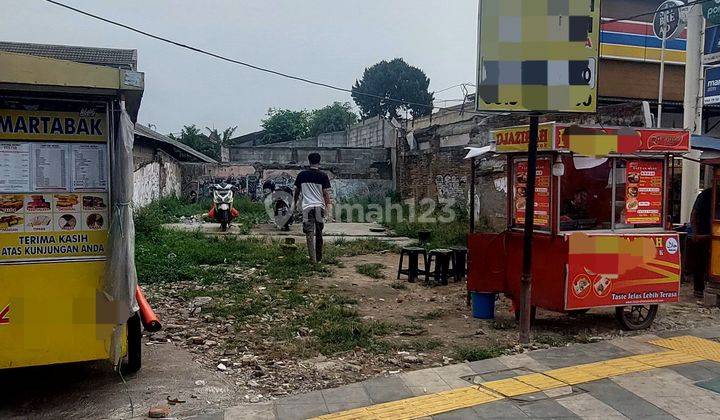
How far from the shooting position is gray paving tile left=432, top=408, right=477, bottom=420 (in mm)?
4309

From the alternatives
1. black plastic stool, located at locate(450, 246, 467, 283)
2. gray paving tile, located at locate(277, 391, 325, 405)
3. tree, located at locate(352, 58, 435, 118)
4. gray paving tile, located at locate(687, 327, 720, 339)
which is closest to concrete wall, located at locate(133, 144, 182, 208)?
black plastic stool, located at locate(450, 246, 467, 283)

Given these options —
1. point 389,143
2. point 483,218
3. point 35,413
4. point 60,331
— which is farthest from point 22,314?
point 389,143

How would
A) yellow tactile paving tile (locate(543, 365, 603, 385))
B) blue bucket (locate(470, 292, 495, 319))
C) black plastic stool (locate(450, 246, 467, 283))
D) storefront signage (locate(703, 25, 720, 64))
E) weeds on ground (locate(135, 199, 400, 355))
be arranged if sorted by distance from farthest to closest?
storefront signage (locate(703, 25, 720, 64)), black plastic stool (locate(450, 246, 467, 283)), blue bucket (locate(470, 292, 495, 319)), weeds on ground (locate(135, 199, 400, 355)), yellow tactile paving tile (locate(543, 365, 603, 385))

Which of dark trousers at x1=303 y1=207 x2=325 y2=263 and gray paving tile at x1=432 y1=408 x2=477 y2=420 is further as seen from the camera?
dark trousers at x1=303 y1=207 x2=325 y2=263

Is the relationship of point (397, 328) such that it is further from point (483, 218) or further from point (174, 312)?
point (483, 218)

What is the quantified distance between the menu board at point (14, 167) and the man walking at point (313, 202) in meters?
6.20

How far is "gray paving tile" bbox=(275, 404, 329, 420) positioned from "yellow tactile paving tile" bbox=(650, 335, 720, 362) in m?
3.89

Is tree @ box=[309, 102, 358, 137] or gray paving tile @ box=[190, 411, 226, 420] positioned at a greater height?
tree @ box=[309, 102, 358, 137]

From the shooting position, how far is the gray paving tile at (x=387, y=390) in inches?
182

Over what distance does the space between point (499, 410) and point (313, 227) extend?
21.5ft

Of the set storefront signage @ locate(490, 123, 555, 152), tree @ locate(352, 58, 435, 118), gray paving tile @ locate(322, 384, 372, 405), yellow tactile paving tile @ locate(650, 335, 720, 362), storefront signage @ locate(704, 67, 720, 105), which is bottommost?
gray paving tile @ locate(322, 384, 372, 405)

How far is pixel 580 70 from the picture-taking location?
596 centimetres

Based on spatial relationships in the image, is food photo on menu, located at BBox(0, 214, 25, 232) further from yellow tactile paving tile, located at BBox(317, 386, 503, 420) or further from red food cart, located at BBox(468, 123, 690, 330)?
red food cart, located at BBox(468, 123, 690, 330)

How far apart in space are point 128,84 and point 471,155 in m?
4.53
